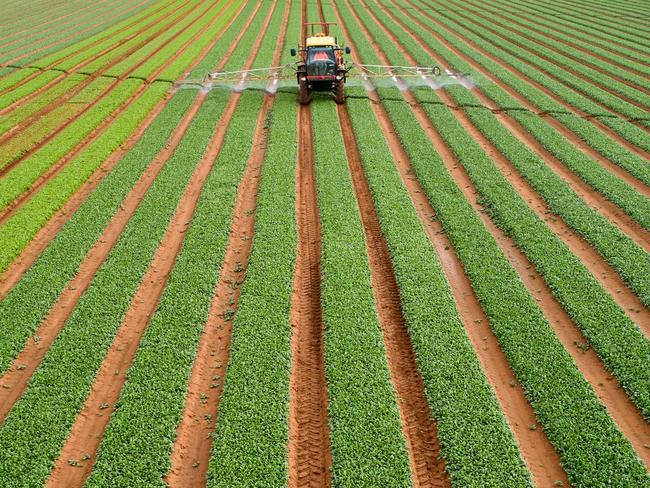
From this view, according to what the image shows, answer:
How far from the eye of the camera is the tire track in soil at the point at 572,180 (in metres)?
14.3

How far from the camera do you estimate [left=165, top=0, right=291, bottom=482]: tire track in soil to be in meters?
8.24

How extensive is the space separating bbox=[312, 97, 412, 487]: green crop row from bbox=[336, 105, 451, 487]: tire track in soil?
0.88ft


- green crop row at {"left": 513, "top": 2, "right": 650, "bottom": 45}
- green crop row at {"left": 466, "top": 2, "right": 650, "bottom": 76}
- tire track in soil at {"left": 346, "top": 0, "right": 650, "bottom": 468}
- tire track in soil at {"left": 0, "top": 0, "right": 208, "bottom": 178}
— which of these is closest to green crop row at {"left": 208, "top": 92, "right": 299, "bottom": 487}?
tire track in soil at {"left": 346, "top": 0, "right": 650, "bottom": 468}

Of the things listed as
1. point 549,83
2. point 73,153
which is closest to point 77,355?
point 73,153

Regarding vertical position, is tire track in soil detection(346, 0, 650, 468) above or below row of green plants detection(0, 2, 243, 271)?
below

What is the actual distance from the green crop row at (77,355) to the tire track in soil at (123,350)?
168 millimetres

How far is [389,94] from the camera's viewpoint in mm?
24547

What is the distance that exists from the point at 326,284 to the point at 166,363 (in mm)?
4419

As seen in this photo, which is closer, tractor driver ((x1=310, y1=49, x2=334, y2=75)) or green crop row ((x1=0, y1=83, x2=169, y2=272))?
green crop row ((x1=0, y1=83, x2=169, y2=272))

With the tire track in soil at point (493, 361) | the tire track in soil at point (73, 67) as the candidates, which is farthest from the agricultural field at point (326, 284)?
the tire track in soil at point (73, 67)

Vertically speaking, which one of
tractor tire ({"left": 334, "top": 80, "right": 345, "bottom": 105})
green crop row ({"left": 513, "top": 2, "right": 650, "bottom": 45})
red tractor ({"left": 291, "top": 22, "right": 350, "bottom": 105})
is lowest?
tractor tire ({"left": 334, "top": 80, "right": 345, "bottom": 105})

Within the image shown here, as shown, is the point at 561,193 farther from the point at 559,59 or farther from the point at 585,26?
the point at 585,26

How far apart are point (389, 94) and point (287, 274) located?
15.9 m

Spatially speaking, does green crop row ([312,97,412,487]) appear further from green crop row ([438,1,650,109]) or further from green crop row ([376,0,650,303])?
green crop row ([438,1,650,109])
